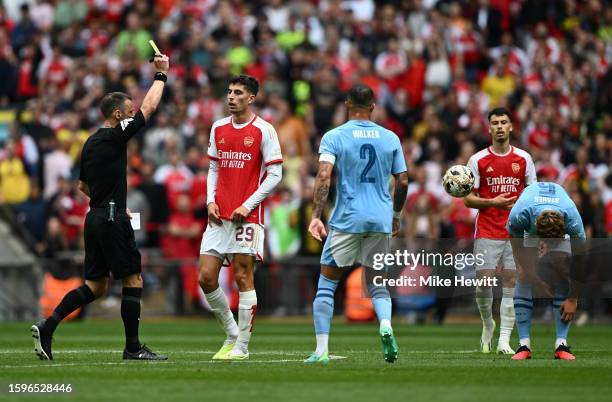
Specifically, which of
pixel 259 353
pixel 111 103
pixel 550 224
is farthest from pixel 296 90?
pixel 550 224

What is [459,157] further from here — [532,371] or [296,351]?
[532,371]

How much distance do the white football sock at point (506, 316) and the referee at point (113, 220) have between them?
384cm

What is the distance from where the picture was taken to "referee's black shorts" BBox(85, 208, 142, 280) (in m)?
14.0

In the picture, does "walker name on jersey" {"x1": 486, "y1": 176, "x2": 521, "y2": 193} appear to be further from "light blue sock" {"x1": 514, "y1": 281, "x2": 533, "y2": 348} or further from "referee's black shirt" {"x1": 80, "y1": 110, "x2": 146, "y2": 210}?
"referee's black shirt" {"x1": 80, "y1": 110, "x2": 146, "y2": 210}

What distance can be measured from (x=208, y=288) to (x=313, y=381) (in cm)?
282

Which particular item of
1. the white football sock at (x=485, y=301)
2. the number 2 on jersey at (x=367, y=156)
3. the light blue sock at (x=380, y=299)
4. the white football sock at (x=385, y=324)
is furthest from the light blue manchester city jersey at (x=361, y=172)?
the white football sock at (x=485, y=301)

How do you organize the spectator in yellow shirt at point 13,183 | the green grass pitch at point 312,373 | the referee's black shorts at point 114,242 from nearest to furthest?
1. the green grass pitch at point 312,373
2. the referee's black shorts at point 114,242
3. the spectator in yellow shirt at point 13,183

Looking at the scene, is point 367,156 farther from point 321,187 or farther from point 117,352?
point 117,352

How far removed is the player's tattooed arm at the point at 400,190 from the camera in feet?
44.8

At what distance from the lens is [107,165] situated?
14.0 meters

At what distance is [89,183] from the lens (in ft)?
46.5

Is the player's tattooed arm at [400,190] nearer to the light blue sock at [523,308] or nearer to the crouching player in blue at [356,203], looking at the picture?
the crouching player in blue at [356,203]

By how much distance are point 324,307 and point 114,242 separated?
2.13 m

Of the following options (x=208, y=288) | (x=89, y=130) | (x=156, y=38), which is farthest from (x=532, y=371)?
(x=156, y=38)
